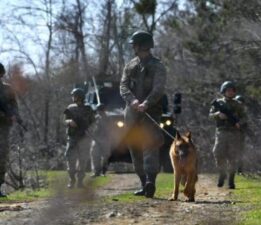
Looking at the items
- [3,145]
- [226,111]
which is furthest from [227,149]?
[3,145]

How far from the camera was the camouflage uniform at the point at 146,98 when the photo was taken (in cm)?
998

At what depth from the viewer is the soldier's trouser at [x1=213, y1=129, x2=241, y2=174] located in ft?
45.0

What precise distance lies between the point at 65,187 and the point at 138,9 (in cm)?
2995

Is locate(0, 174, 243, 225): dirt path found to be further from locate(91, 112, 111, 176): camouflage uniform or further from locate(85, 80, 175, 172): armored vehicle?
locate(85, 80, 175, 172): armored vehicle

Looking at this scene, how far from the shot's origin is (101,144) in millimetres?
18938

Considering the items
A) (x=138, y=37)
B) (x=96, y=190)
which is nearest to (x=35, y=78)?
(x=138, y=37)

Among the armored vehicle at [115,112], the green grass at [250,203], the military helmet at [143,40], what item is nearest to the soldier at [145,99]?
the military helmet at [143,40]

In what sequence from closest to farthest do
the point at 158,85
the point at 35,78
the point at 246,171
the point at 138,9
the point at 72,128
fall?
the point at 158,85
the point at 72,128
the point at 246,171
the point at 138,9
the point at 35,78

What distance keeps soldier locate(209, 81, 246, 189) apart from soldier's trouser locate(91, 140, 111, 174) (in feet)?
15.9

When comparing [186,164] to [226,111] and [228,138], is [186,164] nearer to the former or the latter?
[226,111]

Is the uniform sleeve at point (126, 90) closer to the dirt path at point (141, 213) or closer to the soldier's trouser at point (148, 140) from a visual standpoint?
the soldier's trouser at point (148, 140)

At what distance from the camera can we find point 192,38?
117ft

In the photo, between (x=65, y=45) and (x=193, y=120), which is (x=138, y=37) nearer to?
(x=193, y=120)

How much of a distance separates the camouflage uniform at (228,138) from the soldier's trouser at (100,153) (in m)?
4.82
